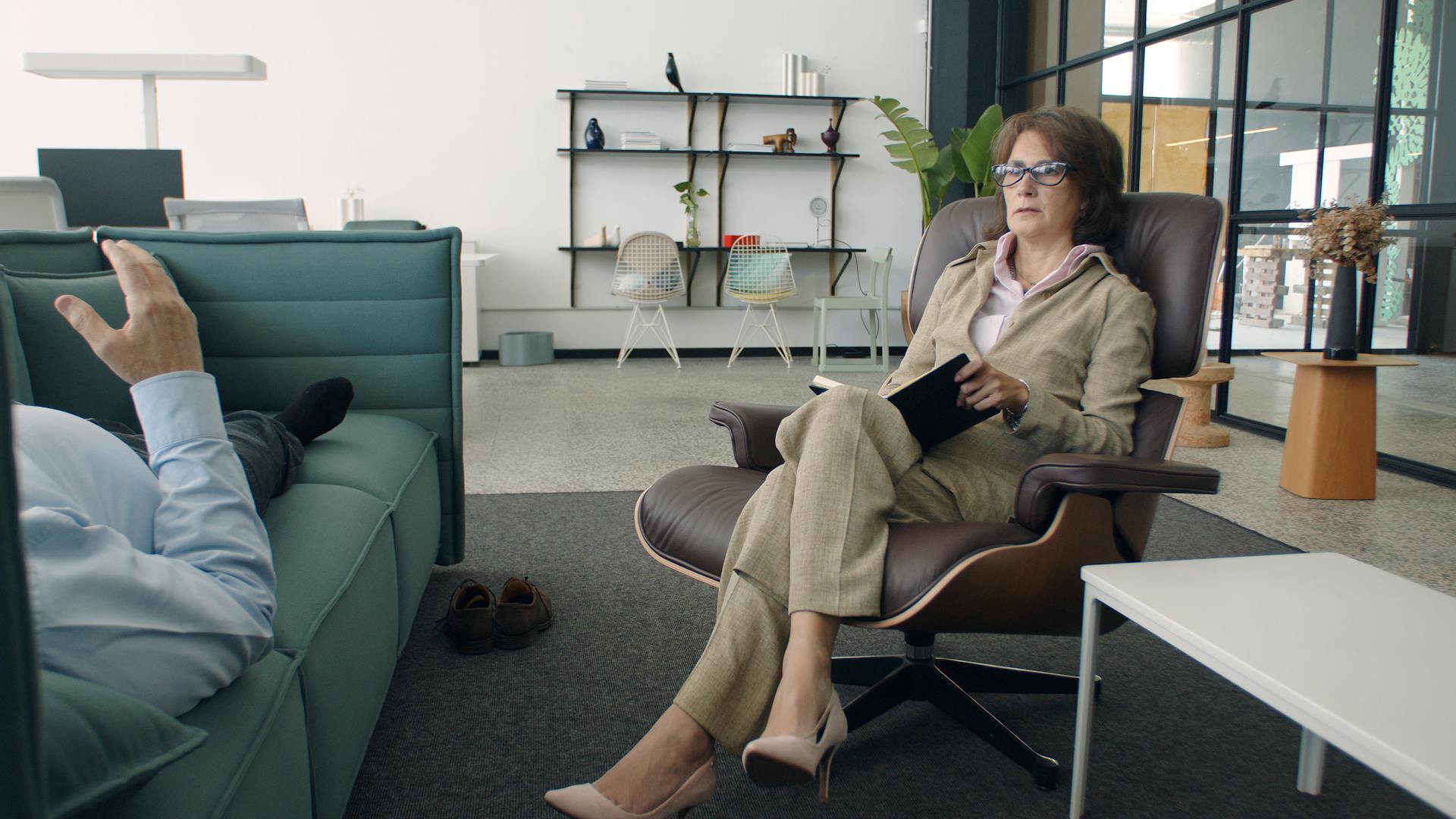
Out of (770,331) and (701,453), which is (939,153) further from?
(701,453)

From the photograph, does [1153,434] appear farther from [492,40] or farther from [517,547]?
[492,40]

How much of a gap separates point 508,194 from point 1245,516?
5345mm

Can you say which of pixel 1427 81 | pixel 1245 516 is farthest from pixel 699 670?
pixel 1427 81

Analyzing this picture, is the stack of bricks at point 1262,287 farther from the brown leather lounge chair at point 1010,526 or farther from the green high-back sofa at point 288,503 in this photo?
the green high-back sofa at point 288,503

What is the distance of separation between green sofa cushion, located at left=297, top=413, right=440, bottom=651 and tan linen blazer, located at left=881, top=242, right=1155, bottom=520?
0.94 metres

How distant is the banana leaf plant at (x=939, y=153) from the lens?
19.0 ft

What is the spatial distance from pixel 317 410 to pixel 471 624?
0.51 metres

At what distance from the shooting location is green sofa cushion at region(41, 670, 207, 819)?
64 cm

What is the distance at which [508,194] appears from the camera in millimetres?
6930

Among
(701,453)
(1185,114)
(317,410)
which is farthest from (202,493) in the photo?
(1185,114)

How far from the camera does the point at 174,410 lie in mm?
1008

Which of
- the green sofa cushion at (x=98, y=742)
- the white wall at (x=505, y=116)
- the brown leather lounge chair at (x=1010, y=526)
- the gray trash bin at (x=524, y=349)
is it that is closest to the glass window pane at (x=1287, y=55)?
the brown leather lounge chair at (x=1010, y=526)

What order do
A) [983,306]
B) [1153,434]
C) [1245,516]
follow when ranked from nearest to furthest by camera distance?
[1153,434] → [983,306] → [1245,516]

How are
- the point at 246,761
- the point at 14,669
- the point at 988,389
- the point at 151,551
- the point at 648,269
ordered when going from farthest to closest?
the point at 648,269
the point at 988,389
the point at 151,551
the point at 246,761
the point at 14,669
